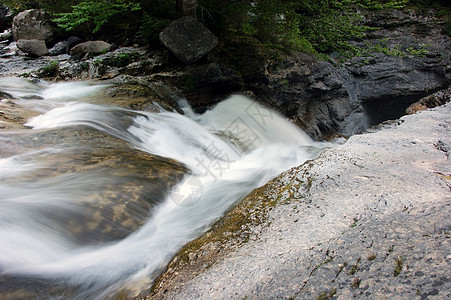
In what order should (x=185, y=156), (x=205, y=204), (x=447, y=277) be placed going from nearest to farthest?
(x=447, y=277) < (x=205, y=204) < (x=185, y=156)

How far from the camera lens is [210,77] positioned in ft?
23.3

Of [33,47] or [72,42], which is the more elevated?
[72,42]

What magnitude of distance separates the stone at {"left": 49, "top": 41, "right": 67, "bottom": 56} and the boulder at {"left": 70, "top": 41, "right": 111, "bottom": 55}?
887 millimetres

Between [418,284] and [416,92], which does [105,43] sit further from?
[416,92]

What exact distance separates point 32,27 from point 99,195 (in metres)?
9.06

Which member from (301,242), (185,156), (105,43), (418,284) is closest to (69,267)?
(301,242)

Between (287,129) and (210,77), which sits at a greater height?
(210,77)

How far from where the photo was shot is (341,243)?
1587mm

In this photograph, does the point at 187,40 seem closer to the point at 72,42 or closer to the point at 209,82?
the point at 209,82

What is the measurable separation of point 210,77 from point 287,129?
8.29 ft

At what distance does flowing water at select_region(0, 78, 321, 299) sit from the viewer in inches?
84.0

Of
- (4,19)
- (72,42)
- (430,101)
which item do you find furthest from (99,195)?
(4,19)

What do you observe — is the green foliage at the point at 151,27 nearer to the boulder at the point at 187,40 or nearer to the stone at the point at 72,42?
the boulder at the point at 187,40

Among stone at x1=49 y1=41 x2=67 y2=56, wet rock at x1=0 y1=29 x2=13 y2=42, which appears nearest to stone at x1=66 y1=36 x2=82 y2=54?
stone at x1=49 y1=41 x2=67 y2=56
